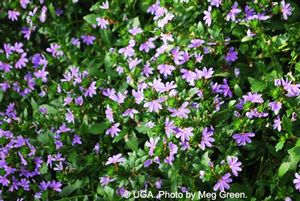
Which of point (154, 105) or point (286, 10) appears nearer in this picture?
point (154, 105)

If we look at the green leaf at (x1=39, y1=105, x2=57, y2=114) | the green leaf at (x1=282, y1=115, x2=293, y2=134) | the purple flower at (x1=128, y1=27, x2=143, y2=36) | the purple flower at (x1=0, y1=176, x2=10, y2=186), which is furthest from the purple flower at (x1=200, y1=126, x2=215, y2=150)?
the purple flower at (x1=0, y1=176, x2=10, y2=186)

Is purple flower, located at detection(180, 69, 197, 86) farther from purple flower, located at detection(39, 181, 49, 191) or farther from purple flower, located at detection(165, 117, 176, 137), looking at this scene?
purple flower, located at detection(39, 181, 49, 191)

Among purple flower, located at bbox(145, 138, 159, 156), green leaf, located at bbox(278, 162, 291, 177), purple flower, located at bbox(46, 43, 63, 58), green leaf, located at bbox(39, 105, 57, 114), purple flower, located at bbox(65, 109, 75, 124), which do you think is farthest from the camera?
purple flower, located at bbox(46, 43, 63, 58)

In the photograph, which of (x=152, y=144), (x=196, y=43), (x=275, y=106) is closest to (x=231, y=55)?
(x=196, y=43)

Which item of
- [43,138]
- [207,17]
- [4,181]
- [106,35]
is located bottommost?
[4,181]

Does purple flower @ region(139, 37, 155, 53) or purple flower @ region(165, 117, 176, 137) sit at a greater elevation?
purple flower @ region(139, 37, 155, 53)

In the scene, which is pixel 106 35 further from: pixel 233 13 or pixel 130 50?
pixel 233 13

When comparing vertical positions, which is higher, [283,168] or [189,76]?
[189,76]
